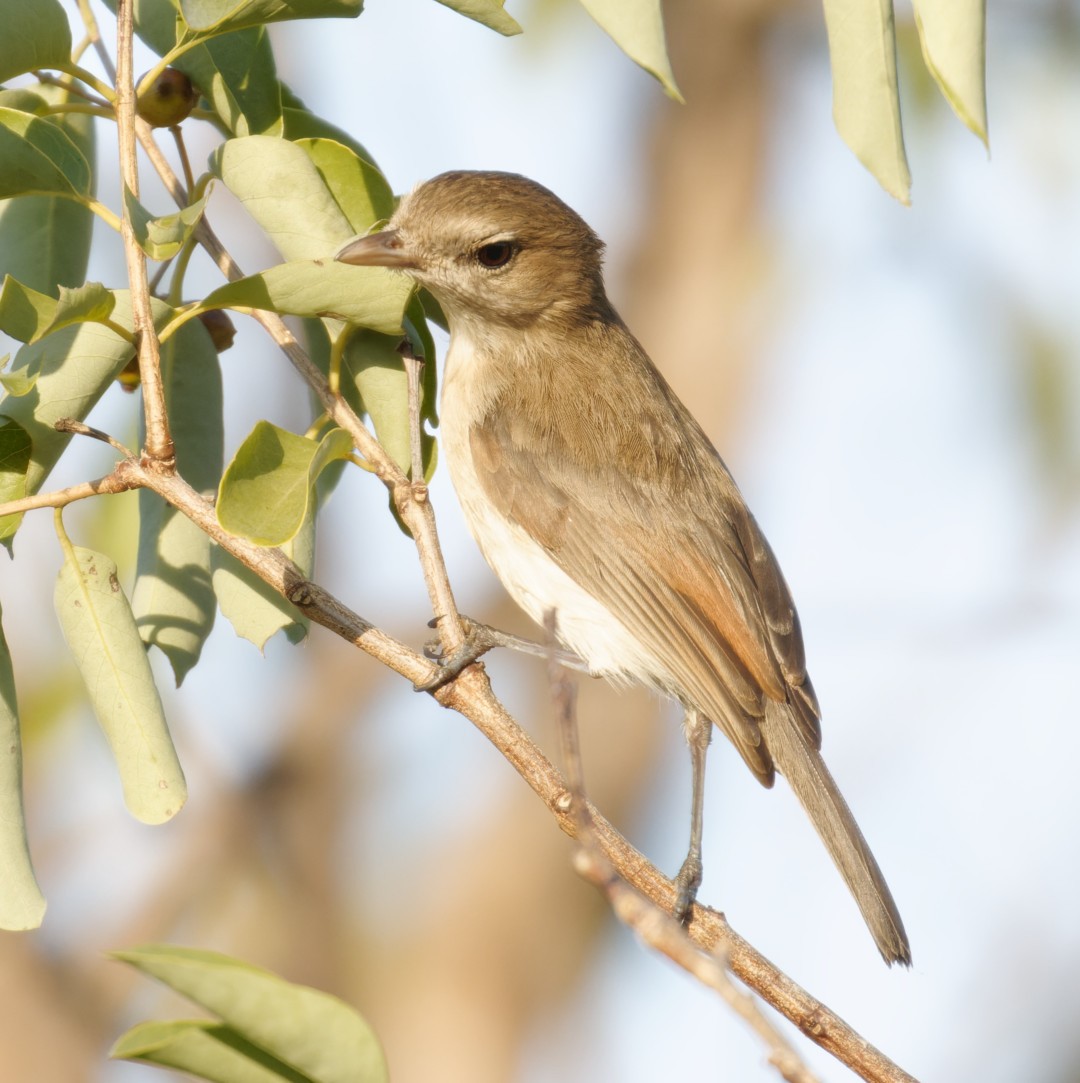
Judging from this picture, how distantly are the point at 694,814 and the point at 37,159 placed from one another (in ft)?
6.90

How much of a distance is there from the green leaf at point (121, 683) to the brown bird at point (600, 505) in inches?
50.6

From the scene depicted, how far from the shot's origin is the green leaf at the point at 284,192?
8.41ft

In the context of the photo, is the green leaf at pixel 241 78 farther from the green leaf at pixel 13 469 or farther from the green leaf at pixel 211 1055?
the green leaf at pixel 211 1055

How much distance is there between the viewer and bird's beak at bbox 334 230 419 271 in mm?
2711

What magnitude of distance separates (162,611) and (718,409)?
5.06 meters

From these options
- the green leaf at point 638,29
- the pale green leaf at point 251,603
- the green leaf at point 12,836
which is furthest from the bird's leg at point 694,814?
the green leaf at point 638,29

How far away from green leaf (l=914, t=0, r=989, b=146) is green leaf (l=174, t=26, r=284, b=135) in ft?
4.20

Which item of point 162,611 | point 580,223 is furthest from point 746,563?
point 162,611

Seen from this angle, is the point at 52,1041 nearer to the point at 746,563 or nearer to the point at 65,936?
the point at 65,936

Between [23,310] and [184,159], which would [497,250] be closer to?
[184,159]

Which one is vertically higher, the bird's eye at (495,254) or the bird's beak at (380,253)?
the bird's eye at (495,254)

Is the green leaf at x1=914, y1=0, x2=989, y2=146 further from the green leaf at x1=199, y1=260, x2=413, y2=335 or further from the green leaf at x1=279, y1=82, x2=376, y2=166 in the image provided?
the green leaf at x1=279, y1=82, x2=376, y2=166

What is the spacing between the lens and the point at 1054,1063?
6961mm

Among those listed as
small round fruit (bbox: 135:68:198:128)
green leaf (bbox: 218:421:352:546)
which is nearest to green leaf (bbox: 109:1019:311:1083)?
green leaf (bbox: 218:421:352:546)
